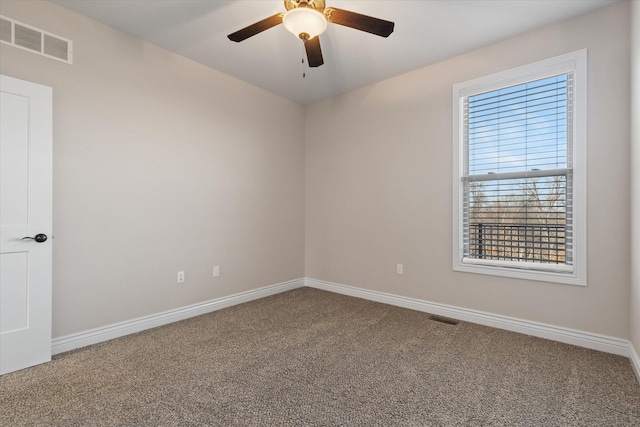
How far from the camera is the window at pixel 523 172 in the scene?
2629 millimetres

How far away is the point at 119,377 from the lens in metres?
2.09

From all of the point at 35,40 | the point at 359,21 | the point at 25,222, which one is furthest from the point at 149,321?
the point at 359,21

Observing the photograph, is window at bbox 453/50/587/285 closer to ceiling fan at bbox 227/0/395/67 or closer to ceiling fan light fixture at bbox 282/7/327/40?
ceiling fan at bbox 227/0/395/67

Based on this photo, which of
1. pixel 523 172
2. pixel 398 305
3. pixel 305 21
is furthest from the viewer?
pixel 398 305

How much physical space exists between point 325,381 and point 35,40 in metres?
3.35

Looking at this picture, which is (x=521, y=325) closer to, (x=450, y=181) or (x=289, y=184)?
(x=450, y=181)

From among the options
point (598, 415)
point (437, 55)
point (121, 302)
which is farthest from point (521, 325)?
point (121, 302)

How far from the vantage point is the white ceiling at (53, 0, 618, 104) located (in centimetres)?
246

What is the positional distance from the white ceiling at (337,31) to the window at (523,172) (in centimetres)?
45

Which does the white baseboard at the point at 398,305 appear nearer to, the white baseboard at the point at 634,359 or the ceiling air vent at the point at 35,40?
the white baseboard at the point at 634,359

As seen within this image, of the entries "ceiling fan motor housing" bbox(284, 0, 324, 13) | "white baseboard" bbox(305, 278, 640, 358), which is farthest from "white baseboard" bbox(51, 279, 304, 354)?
"ceiling fan motor housing" bbox(284, 0, 324, 13)

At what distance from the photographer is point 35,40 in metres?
2.37

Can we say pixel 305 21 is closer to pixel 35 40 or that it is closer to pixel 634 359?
pixel 35 40

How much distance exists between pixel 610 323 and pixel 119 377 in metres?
3.76
